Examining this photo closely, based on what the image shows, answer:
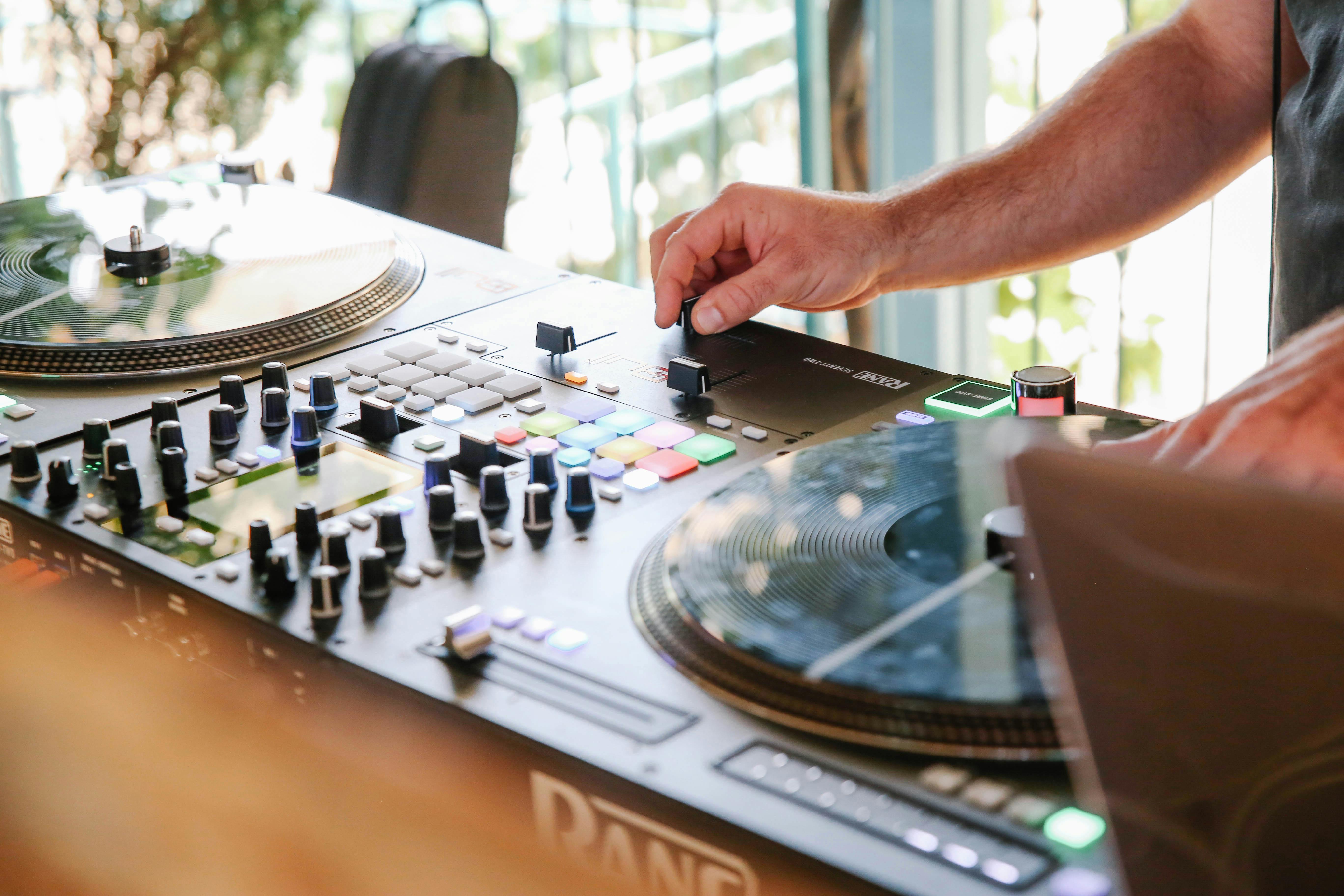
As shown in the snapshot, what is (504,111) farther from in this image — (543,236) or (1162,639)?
(1162,639)

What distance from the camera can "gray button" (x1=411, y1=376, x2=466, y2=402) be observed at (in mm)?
1055

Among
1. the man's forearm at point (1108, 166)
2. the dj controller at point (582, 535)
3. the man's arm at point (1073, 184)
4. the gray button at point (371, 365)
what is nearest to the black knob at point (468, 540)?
the dj controller at point (582, 535)

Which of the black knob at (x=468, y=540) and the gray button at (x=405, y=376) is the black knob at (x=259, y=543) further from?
the gray button at (x=405, y=376)

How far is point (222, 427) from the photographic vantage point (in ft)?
3.21

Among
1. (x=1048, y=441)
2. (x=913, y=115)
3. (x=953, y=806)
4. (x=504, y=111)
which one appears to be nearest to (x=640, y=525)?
(x=953, y=806)

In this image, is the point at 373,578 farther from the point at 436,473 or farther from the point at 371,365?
the point at 371,365

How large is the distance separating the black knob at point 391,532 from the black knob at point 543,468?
0.34 feet

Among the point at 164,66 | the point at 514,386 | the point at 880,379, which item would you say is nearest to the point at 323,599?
the point at 514,386

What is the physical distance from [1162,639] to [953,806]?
17 centimetres

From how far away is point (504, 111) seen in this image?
197 centimetres

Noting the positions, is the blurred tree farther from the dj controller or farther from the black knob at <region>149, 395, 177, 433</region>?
the black knob at <region>149, 395, 177, 433</region>

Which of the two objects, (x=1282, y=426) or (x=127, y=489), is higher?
(x=1282, y=426)

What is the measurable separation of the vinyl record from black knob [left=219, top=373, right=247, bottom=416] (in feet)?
1.35

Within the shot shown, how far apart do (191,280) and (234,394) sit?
Answer: 26 centimetres
